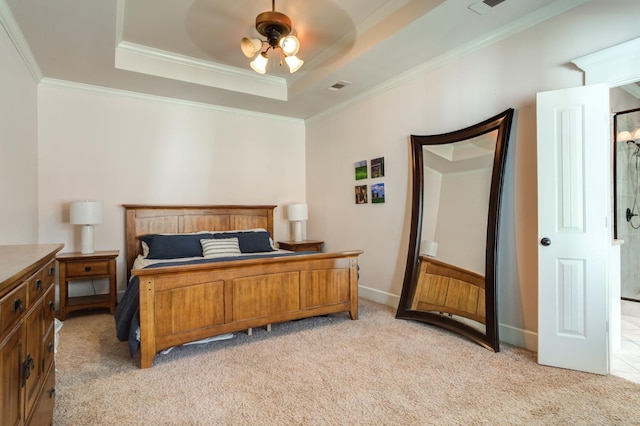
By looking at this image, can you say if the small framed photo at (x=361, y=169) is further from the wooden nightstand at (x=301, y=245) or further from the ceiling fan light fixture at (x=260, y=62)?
the ceiling fan light fixture at (x=260, y=62)

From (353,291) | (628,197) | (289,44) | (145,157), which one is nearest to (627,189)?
(628,197)

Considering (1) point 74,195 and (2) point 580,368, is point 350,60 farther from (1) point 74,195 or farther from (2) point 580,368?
(1) point 74,195

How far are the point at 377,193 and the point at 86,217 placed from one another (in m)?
3.38

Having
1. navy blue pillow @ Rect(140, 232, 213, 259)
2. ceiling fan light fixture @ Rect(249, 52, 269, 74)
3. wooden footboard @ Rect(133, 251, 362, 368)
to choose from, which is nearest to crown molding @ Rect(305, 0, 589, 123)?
ceiling fan light fixture @ Rect(249, 52, 269, 74)

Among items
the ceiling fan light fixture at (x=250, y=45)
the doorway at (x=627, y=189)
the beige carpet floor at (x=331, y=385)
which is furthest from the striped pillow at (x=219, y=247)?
the doorway at (x=627, y=189)

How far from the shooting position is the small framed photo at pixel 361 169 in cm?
461

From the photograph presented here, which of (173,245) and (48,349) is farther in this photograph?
(173,245)

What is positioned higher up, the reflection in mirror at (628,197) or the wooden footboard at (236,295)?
the reflection in mirror at (628,197)

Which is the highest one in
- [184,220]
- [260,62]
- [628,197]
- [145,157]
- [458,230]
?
[260,62]

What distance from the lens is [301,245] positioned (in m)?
5.12

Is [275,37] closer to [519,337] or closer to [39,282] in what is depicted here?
[39,282]

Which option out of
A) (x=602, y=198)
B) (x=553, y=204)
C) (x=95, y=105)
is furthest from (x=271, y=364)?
(x=95, y=105)

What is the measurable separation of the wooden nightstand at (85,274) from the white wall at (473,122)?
289cm

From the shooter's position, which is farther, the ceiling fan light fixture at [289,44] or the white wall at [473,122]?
the ceiling fan light fixture at [289,44]
